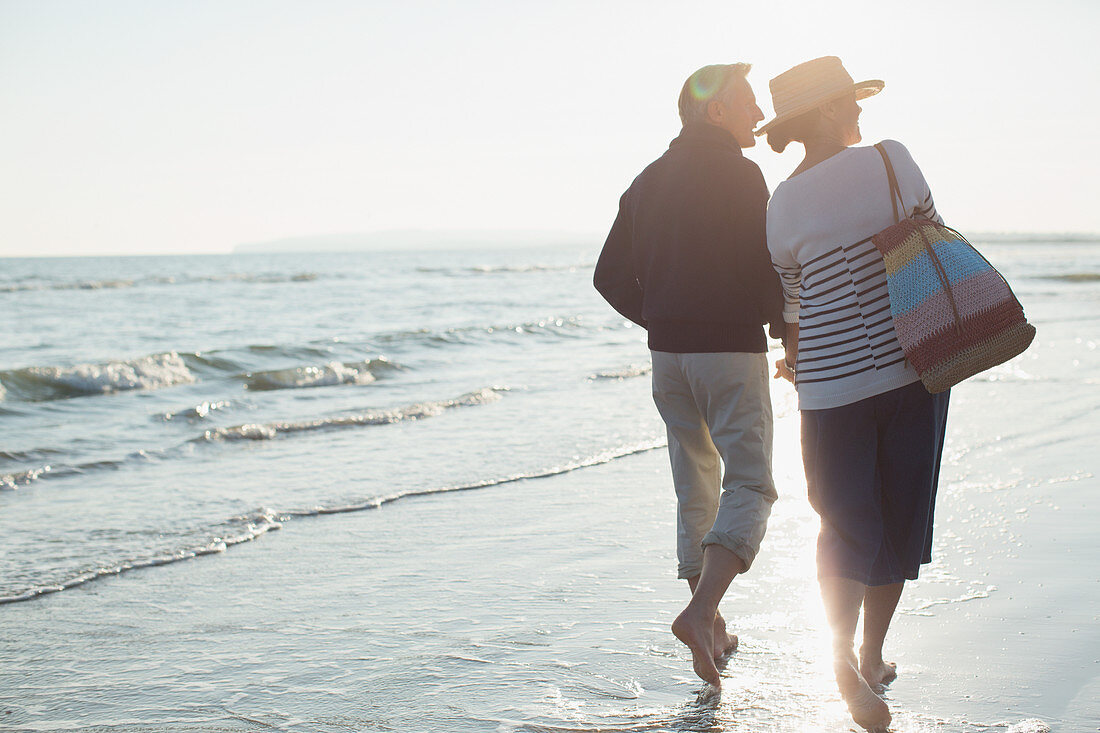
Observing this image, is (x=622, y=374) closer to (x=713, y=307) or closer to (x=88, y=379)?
(x=88, y=379)

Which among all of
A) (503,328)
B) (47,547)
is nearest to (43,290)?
(503,328)

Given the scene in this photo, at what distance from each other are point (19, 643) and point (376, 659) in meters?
1.48

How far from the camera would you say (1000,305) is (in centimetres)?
227

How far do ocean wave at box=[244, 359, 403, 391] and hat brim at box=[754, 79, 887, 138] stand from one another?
1041 cm

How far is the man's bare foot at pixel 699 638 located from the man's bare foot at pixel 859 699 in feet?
1.15

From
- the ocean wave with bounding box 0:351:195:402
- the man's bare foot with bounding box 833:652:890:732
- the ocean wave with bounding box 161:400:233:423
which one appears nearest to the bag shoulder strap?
the man's bare foot with bounding box 833:652:890:732

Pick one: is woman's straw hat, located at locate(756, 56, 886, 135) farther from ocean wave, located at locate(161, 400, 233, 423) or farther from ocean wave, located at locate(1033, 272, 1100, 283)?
ocean wave, located at locate(1033, 272, 1100, 283)

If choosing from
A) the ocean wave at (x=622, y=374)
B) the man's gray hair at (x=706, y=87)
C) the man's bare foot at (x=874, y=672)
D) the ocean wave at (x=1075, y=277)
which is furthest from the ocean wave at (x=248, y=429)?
the ocean wave at (x=1075, y=277)

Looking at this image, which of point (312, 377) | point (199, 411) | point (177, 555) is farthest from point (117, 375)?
point (177, 555)

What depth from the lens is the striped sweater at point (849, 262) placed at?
2391mm

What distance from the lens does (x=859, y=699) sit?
238 cm

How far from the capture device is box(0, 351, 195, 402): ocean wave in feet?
40.9

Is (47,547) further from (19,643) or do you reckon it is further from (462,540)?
(462,540)

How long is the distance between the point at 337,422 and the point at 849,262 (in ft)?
22.4
